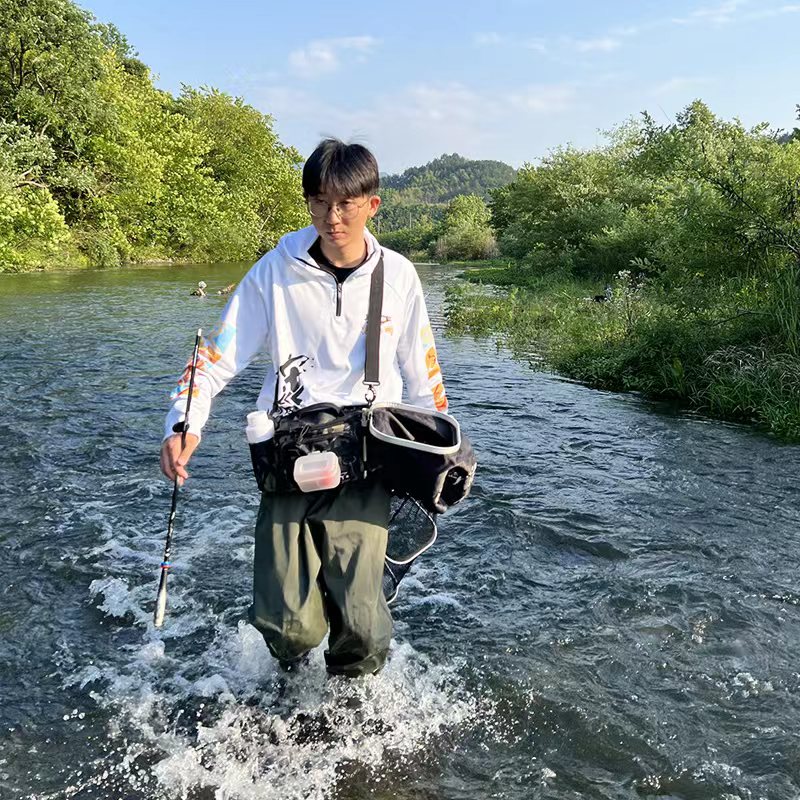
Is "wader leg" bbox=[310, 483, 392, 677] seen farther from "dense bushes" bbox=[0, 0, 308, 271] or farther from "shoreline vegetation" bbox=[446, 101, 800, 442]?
"dense bushes" bbox=[0, 0, 308, 271]

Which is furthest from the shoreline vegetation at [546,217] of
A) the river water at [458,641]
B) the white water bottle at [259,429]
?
the white water bottle at [259,429]

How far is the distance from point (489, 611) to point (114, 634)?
267 centimetres

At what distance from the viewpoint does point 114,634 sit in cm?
505

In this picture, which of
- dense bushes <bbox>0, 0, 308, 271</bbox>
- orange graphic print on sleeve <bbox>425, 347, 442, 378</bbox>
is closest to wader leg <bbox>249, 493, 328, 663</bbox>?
orange graphic print on sleeve <bbox>425, 347, 442, 378</bbox>

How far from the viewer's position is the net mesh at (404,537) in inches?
158

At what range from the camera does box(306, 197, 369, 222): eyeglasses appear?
11.5 ft

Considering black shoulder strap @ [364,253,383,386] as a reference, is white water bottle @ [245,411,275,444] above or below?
below

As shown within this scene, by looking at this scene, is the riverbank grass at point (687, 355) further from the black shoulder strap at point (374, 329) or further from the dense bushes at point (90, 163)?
the dense bushes at point (90, 163)

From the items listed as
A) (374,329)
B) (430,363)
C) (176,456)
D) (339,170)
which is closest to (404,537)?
(430,363)

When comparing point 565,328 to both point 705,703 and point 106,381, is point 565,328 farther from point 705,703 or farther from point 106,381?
point 705,703

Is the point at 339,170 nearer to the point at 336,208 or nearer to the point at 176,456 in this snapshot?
the point at 336,208

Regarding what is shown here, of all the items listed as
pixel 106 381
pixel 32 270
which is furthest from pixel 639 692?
pixel 32 270

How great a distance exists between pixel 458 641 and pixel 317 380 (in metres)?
2.37

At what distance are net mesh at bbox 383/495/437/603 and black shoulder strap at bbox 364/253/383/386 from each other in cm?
74
